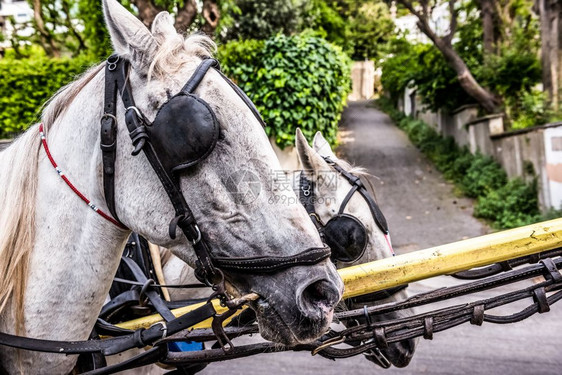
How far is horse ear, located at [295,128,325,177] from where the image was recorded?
103 inches

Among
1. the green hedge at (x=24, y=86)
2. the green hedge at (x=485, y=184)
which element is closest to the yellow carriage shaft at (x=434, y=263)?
the green hedge at (x=485, y=184)

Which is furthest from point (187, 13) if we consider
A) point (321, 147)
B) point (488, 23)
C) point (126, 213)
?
point (488, 23)

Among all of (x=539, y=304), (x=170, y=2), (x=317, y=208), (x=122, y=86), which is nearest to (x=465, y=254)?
(x=539, y=304)

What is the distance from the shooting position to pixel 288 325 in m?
1.25

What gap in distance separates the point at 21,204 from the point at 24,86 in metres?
7.85

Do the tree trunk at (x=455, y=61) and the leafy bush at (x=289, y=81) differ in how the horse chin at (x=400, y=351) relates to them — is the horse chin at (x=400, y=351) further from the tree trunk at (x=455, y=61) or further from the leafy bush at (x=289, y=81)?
the tree trunk at (x=455, y=61)

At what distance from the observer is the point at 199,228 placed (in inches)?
51.2

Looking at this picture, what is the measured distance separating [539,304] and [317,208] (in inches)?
46.5

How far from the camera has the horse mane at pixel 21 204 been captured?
4.86 feet

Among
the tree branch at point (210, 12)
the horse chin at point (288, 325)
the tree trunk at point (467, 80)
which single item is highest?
the tree branch at point (210, 12)

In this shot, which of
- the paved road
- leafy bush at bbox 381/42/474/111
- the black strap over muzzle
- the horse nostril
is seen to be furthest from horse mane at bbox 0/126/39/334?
leafy bush at bbox 381/42/474/111

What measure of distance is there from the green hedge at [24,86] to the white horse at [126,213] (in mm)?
7432

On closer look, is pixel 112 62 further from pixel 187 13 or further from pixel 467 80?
pixel 467 80

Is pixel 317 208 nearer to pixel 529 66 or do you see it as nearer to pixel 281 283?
pixel 281 283
